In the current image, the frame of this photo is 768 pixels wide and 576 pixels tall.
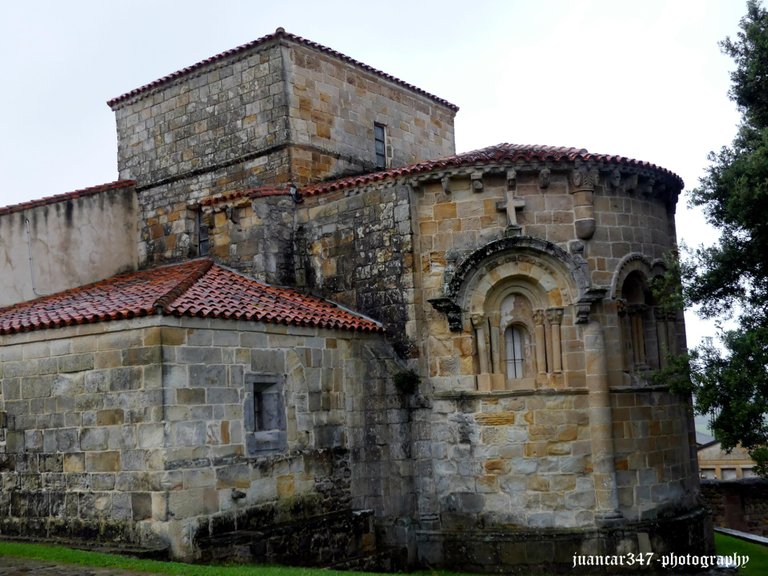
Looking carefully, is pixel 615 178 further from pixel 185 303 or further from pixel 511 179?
pixel 185 303

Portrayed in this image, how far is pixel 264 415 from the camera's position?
12703 mm

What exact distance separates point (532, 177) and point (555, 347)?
271cm

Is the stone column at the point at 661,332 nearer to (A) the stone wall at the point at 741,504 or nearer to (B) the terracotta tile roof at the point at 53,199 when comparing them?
(A) the stone wall at the point at 741,504

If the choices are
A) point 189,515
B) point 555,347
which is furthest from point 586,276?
point 189,515

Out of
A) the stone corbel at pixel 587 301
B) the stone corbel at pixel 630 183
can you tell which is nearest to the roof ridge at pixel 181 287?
the stone corbel at pixel 587 301

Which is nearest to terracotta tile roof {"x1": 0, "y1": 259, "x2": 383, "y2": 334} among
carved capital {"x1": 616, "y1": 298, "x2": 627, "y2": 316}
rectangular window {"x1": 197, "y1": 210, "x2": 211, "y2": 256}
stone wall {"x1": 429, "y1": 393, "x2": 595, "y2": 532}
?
rectangular window {"x1": 197, "y1": 210, "x2": 211, "y2": 256}

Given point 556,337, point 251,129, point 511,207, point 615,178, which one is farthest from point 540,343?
point 251,129

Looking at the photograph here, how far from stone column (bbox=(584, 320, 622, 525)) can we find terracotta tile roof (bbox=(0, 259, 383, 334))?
11.3 ft

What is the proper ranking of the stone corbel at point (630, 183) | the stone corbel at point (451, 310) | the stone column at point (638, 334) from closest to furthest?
the stone corbel at point (451, 310), the stone corbel at point (630, 183), the stone column at point (638, 334)

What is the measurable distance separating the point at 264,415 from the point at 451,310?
11.0ft

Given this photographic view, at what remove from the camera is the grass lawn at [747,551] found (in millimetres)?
14230

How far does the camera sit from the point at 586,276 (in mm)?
13531

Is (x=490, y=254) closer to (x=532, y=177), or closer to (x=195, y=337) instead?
(x=532, y=177)

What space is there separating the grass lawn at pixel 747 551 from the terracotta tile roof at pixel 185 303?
285 inches
